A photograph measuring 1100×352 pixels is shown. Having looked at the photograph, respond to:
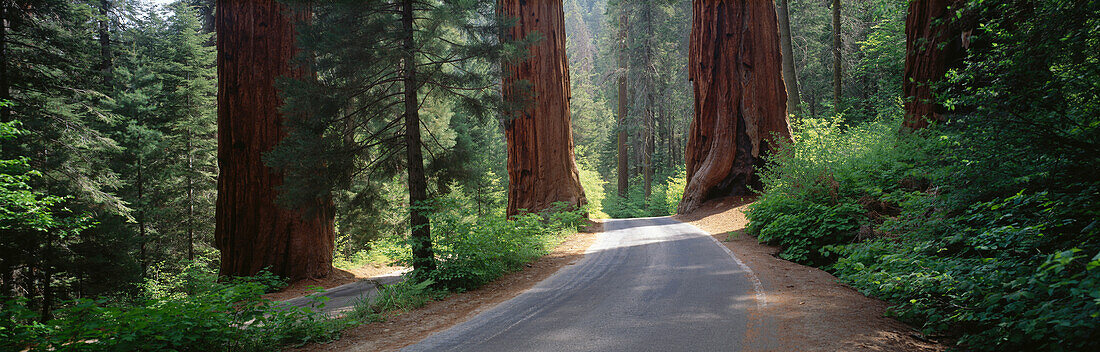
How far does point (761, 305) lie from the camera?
4953 mm

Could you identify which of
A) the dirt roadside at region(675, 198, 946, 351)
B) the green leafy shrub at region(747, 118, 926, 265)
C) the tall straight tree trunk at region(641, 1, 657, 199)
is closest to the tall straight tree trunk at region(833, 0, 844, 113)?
the green leafy shrub at region(747, 118, 926, 265)

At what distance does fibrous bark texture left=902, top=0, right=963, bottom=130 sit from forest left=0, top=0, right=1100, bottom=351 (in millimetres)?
58

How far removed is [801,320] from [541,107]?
34.7 ft

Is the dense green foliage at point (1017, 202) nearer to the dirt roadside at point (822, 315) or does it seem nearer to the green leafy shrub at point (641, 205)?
the dirt roadside at point (822, 315)

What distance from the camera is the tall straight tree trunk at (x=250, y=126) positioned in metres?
10.1

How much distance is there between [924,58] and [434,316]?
29.5 feet

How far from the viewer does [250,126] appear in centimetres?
1007

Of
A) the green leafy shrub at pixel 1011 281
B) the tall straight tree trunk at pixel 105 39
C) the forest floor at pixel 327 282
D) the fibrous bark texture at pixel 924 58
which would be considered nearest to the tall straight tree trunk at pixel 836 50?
the fibrous bark texture at pixel 924 58

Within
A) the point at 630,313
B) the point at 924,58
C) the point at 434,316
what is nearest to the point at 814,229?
the point at 924,58

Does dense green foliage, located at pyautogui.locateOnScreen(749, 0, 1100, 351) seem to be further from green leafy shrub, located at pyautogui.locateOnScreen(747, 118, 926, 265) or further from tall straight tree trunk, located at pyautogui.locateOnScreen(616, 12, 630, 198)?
tall straight tree trunk, located at pyautogui.locateOnScreen(616, 12, 630, 198)

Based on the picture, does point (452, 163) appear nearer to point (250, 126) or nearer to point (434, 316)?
point (434, 316)

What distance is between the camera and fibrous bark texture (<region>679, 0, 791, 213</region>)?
16.3m

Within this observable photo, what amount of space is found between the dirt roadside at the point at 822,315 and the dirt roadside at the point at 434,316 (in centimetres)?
327

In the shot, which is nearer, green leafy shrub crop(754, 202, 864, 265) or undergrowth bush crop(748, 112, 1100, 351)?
undergrowth bush crop(748, 112, 1100, 351)
